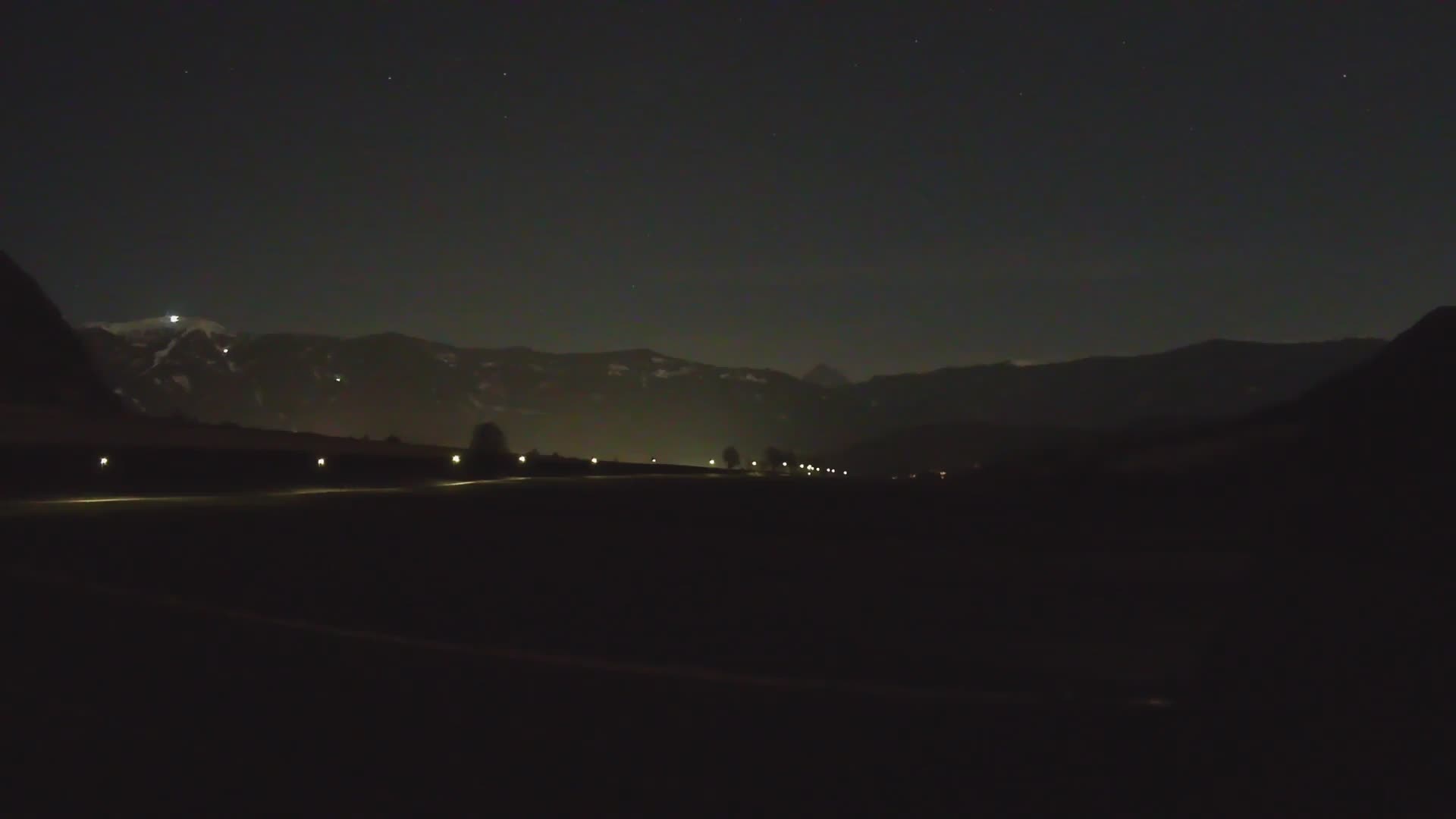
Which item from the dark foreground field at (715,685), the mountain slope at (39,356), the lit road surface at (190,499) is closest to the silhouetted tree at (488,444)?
the mountain slope at (39,356)

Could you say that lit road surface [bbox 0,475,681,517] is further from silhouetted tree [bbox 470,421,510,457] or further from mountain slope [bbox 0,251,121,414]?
mountain slope [bbox 0,251,121,414]

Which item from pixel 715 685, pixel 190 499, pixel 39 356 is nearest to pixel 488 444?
pixel 39 356

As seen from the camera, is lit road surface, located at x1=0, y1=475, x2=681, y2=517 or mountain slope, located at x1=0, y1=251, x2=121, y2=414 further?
mountain slope, located at x1=0, y1=251, x2=121, y2=414

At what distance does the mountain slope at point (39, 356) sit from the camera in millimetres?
84875

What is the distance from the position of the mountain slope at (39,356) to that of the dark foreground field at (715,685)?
78.3 metres

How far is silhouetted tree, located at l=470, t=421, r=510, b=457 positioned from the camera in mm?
67438

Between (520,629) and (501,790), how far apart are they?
5.14 metres

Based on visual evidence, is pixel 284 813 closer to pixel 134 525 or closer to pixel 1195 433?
pixel 134 525

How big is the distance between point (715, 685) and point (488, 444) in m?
74.7

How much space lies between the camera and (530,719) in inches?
269

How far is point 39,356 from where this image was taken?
296ft

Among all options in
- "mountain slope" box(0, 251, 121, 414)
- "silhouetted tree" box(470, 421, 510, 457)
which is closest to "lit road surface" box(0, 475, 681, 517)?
"silhouetted tree" box(470, 421, 510, 457)

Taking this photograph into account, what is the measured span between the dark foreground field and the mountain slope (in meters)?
78.3

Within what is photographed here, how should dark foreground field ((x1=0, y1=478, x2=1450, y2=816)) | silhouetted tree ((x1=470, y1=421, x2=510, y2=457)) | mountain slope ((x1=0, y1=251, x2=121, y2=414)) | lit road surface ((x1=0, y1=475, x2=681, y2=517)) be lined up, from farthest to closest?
mountain slope ((x1=0, y1=251, x2=121, y2=414))
silhouetted tree ((x1=470, y1=421, x2=510, y2=457))
lit road surface ((x1=0, y1=475, x2=681, y2=517))
dark foreground field ((x1=0, y1=478, x2=1450, y2=816))
